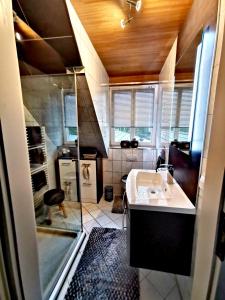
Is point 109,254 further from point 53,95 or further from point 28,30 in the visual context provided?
point 28,30

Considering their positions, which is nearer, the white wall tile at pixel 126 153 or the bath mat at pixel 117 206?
the bath mat at pixel 117 206

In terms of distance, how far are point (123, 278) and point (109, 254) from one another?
11.6 inches

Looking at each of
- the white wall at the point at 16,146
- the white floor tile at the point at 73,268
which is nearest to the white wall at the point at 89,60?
the white wall at the point at 16,146

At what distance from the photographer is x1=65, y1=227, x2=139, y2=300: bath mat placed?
1.24 meters

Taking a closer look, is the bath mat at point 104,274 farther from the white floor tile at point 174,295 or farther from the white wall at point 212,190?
the white wall at point 212,190

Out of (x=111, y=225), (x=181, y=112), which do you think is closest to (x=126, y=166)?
(x=111, y=225)

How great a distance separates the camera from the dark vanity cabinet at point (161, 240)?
109 cm

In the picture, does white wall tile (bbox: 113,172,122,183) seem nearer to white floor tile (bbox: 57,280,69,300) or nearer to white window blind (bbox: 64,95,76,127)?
white window blind (bbox: 64,95,76,127)

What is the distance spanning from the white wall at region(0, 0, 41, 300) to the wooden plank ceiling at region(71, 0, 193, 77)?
110 centimetres

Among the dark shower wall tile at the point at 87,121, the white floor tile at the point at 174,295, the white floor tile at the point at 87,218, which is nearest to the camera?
the white floor tile at the point at 174,295

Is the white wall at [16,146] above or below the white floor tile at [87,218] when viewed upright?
above

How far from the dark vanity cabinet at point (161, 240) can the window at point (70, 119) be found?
4.57ft

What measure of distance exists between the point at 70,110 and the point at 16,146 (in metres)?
1.63

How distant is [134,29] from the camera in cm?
152
